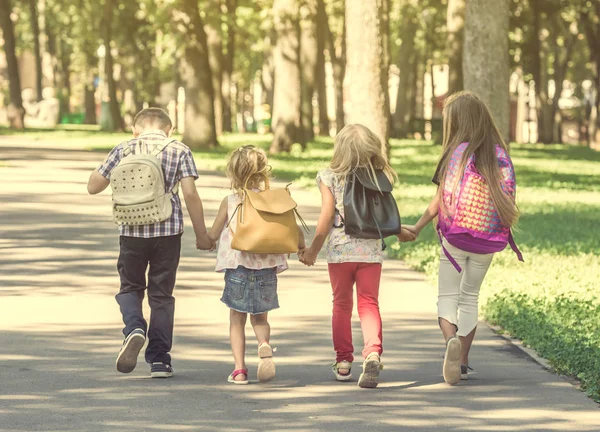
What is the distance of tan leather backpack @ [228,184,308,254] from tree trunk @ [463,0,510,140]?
1255 centimetres

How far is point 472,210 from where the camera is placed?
26.2ft

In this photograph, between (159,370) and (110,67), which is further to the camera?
(110,67)

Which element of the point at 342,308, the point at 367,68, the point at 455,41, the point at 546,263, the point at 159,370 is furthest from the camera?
the point at 455,41

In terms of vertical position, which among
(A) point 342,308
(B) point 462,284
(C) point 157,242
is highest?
(C) point 157,242

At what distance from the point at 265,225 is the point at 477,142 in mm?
1279

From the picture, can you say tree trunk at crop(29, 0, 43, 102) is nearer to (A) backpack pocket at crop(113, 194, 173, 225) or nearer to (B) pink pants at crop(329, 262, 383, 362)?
(A) backpack pocket at crop(113, 194, 173, 225)

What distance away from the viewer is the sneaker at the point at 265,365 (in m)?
7.89

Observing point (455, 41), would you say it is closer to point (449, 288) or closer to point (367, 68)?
point (367, 68)

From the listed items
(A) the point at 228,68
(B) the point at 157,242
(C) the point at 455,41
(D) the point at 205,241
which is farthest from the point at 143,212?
(A) the point at 228,68

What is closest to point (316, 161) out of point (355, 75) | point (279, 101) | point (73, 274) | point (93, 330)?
point (279, 101)

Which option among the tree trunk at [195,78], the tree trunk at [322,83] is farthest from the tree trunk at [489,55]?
the tree trunk at [322,83]

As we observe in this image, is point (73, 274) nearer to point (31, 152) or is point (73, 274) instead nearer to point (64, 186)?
point (64, 186)

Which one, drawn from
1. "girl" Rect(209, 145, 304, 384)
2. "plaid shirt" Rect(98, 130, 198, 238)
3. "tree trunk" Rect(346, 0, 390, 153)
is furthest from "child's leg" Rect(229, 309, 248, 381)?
"tree trunk" Rect(346, 0, 390, 153)

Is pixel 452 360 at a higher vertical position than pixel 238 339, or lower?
lower
